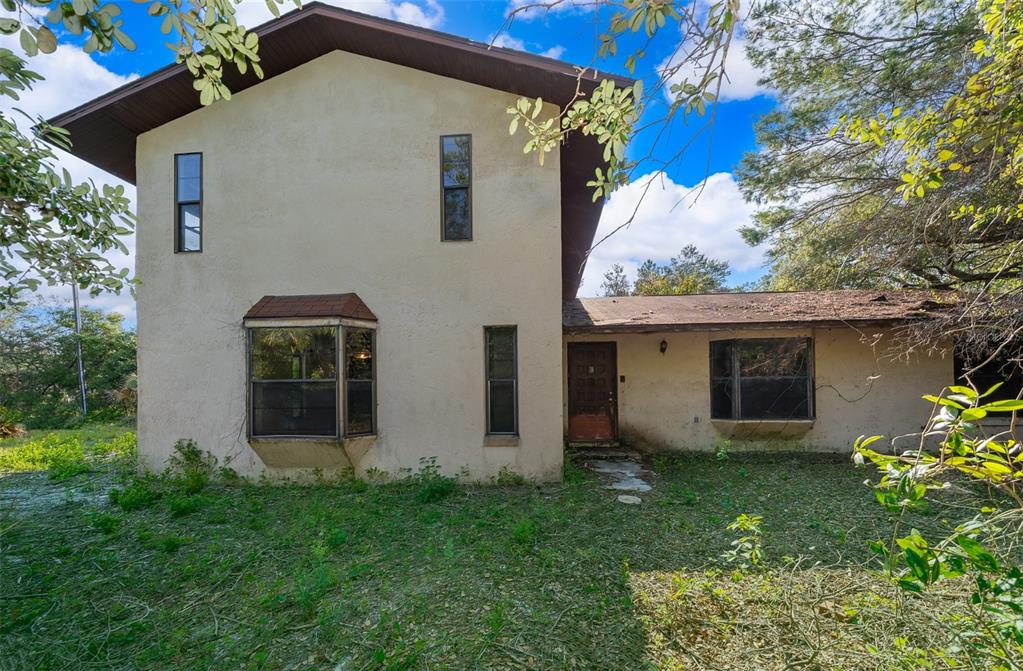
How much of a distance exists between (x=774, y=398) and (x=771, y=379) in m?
0.38

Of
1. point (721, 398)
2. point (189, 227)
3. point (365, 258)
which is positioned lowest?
point (721, 398)

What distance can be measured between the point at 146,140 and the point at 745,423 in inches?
458

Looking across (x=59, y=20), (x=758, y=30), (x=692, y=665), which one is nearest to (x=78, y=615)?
(x=59, y=20)

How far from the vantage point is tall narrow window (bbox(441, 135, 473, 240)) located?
673 centimetres

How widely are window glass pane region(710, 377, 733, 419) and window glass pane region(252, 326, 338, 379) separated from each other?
7.13 m

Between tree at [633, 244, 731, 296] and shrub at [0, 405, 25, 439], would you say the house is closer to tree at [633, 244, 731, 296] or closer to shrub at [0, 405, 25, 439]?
shrub at [0, 405, 25, 439]

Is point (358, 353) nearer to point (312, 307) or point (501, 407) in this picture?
point (312, 307)

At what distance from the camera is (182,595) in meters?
3.86

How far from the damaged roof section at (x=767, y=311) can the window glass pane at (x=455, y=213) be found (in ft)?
9.49

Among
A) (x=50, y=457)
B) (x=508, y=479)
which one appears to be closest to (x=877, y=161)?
(x=508, y=479)

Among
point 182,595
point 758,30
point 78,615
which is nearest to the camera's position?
point 78,615

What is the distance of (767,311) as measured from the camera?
28.7ft

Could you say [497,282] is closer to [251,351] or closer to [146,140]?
[251,351]

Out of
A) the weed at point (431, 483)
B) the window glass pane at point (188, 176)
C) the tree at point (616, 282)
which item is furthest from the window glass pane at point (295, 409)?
the tree at point (616, 282)
